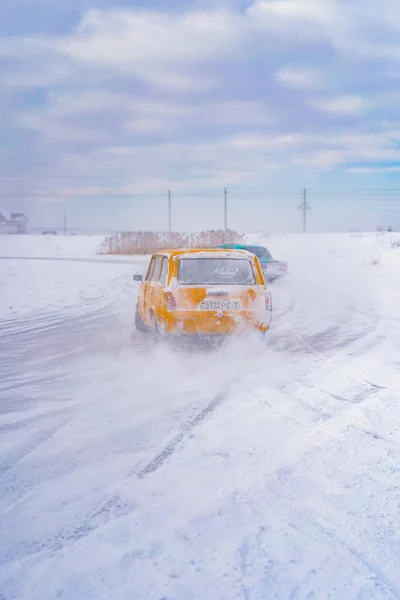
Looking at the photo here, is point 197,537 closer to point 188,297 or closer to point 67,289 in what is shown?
point 188,297

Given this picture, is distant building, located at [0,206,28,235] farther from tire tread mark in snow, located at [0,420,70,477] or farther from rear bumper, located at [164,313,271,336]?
tire tread mark in snow, located at [0,420,70,477]

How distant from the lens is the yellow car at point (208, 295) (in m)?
10.5

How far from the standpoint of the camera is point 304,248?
172 feet

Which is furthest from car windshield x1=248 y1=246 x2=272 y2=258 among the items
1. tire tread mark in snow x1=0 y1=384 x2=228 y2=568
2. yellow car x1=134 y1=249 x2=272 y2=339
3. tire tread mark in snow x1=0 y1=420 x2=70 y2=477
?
tire tread mark in snow x1=0 y1=384 x2=228 y2=568

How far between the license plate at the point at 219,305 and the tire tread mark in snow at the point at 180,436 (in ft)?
8.87

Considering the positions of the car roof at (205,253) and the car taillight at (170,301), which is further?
the car roof at (205,253)

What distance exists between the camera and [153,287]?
11641 millimetres

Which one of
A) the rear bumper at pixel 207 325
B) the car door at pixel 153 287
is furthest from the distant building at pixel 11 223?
the rear bumper at pixel 207 325

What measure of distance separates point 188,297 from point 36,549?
22.3 feet

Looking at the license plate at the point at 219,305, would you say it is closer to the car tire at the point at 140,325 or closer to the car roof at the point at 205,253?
the car roof at the point at 205,253

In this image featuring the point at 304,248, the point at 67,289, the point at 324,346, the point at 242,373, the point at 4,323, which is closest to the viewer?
the point at 242,373

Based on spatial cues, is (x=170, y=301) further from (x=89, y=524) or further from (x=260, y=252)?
(x=260, y=252)

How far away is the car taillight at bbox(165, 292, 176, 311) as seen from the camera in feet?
34.5

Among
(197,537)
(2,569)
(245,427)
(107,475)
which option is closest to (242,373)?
(245,427)
